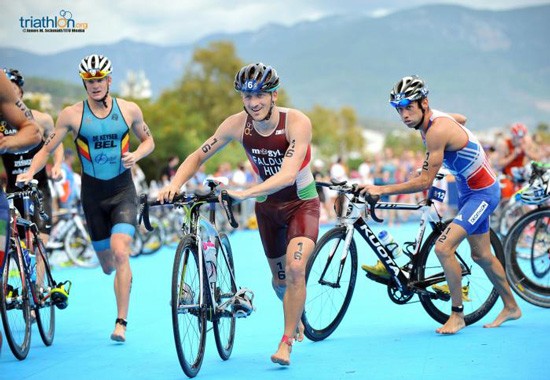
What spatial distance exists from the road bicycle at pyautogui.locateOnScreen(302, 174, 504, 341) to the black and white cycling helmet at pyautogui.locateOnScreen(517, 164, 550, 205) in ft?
2.95

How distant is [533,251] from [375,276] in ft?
6.46

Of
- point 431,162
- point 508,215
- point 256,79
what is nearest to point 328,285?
point 431,162

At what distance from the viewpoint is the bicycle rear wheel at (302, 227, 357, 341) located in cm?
719

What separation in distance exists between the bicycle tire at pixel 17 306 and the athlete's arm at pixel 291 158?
2154 mm

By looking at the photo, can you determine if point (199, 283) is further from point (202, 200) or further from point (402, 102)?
point (402, 102)

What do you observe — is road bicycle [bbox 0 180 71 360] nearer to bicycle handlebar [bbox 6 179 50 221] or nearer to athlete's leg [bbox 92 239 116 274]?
bicycle handlebar [bbox 6 179 50 221]

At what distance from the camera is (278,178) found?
6297mm

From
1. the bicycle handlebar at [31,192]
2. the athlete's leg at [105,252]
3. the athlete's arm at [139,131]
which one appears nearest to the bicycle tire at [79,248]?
the athlete's leg at [105,252]

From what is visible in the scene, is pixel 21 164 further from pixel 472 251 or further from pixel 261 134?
pixel 472 251

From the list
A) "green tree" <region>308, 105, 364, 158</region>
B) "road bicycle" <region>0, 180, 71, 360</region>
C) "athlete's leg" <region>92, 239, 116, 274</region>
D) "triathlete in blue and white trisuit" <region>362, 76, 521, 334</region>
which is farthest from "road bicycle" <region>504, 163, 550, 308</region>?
"green tree" <region>308, 105, 364, 158</region>

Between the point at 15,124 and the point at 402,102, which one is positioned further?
the point at 402,102

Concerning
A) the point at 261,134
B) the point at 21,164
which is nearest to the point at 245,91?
the point at 261,134

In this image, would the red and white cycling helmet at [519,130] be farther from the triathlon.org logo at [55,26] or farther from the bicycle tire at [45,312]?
the bicycle tire at [45,312]

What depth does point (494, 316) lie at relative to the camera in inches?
326
